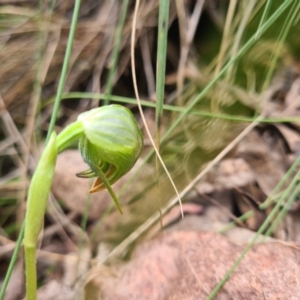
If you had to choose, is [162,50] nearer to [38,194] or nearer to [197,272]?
[38,194]

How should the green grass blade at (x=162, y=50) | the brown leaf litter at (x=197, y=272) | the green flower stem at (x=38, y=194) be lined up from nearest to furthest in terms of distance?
1. the green flower stem at (x=38, y=194)
2. the green grass blade at (x=162, y=50)
3. the brown leaf litter at (x=197, y=272)

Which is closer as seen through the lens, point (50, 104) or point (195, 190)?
point (195, 190)

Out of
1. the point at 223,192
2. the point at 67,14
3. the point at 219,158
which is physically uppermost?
the point at 67,14

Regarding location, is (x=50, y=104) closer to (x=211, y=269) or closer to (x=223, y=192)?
(x=223, y=192)

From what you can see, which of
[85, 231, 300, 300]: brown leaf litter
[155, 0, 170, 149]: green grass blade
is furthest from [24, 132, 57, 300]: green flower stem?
[85, 231, 300, 300]: brown leaf litter

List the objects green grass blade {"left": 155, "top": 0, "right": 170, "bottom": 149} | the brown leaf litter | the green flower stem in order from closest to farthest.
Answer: the green flower stem < green grass blade {"left": 155, "top": 0, "right": 170, "bottom": 149} < the brown leaf litter

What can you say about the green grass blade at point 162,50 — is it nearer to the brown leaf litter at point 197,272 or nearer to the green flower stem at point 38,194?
the green flower stem at point 38,194

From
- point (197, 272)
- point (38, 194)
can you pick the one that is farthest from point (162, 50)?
point (197, 272)

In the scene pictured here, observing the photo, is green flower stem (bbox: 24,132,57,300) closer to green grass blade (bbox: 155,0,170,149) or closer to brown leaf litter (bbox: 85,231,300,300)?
green grass blade (bbox: 155,0,170,149)

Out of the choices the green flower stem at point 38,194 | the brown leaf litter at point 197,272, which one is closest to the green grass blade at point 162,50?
the green flower stem at point 38,194

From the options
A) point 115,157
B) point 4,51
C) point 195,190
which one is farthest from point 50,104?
point 115,157

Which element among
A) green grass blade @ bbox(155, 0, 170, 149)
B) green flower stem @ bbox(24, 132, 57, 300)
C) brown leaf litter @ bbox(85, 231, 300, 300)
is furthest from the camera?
brown leaf litter @ bbox(85, 231, 300, 300)
